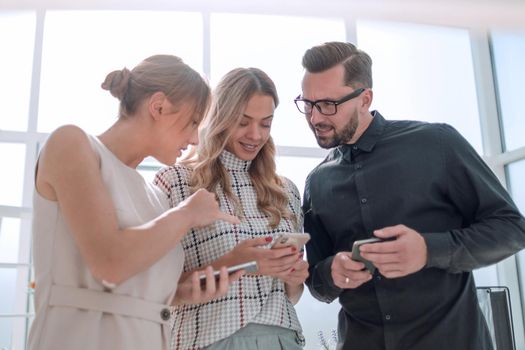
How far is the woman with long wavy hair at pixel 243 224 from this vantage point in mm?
1860

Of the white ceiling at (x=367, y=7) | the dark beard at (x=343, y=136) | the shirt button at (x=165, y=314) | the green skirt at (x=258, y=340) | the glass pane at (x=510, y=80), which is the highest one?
the white ceiling at (x=367, y=7)

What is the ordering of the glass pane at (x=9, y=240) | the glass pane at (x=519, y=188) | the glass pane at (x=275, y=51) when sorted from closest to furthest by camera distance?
the glass pane at (x=9, y=240)
the glass pane at (x=275, y=51)
the glass pane at (x=519, y=188)

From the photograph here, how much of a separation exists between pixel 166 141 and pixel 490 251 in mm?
987

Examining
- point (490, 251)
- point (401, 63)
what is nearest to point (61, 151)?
point (490, 251)

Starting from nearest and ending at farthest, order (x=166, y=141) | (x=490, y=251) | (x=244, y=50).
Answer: (x=166, y=141) < (x=490, y=251) < (x=244, y=50)

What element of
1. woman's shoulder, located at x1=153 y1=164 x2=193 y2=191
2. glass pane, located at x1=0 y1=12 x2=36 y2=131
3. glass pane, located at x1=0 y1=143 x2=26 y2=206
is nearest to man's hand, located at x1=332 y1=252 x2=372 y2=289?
woman's shoulder, located at x1=153 y1=164 x2=193 y2=191

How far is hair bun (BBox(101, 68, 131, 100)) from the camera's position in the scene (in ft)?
5.56

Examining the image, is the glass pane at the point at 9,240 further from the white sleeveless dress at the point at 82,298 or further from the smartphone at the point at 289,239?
the white sleeveless dress at the point at 82,298

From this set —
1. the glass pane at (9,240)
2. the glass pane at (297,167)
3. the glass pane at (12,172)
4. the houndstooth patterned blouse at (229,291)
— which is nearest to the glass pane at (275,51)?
the glass pane at (297,167)

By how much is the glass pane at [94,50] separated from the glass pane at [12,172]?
0.27 m

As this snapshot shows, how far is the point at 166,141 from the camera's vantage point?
167 centimetres

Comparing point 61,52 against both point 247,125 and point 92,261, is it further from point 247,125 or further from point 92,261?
point 92,261

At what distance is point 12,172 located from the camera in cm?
523

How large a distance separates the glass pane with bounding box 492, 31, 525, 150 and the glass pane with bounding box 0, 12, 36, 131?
170 inches
